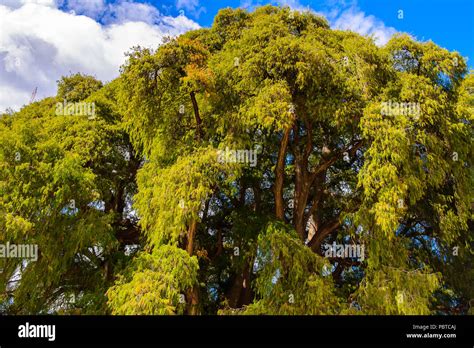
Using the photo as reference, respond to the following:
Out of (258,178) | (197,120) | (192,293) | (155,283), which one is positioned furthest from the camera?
(258,178)

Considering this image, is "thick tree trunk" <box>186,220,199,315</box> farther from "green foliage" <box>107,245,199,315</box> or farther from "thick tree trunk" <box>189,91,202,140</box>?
"thick tree trunk" <box>189,91,202,140</box>

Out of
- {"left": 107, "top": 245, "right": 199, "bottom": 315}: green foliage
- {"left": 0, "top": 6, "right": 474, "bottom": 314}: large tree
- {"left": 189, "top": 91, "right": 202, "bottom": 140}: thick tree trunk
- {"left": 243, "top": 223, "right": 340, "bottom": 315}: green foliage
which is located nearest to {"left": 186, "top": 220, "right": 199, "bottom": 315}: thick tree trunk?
{"left": 0, "top": 6, "right": 474, "bottom": 314}: large tree

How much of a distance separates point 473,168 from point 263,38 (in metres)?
6.42

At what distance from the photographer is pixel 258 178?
12062 millimetres

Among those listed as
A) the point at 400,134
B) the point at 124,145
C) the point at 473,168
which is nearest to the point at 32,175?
the point at 124,145

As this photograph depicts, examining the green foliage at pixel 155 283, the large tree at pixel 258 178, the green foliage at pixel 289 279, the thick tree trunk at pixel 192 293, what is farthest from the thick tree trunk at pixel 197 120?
the green foliage at pixel 155 283

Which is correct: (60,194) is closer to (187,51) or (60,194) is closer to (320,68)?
(187,51)

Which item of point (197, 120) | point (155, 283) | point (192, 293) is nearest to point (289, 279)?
point (192, 293)

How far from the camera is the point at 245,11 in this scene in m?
14.2

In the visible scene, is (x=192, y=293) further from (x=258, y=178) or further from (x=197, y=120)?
(x=197, y=120)

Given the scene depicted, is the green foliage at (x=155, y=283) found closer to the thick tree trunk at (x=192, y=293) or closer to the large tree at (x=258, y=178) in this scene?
the large tree at (x=258, y=178)

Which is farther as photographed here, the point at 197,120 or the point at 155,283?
the point at 197,120

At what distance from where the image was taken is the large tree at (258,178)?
9.13 metres

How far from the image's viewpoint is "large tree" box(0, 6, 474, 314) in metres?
9.13
